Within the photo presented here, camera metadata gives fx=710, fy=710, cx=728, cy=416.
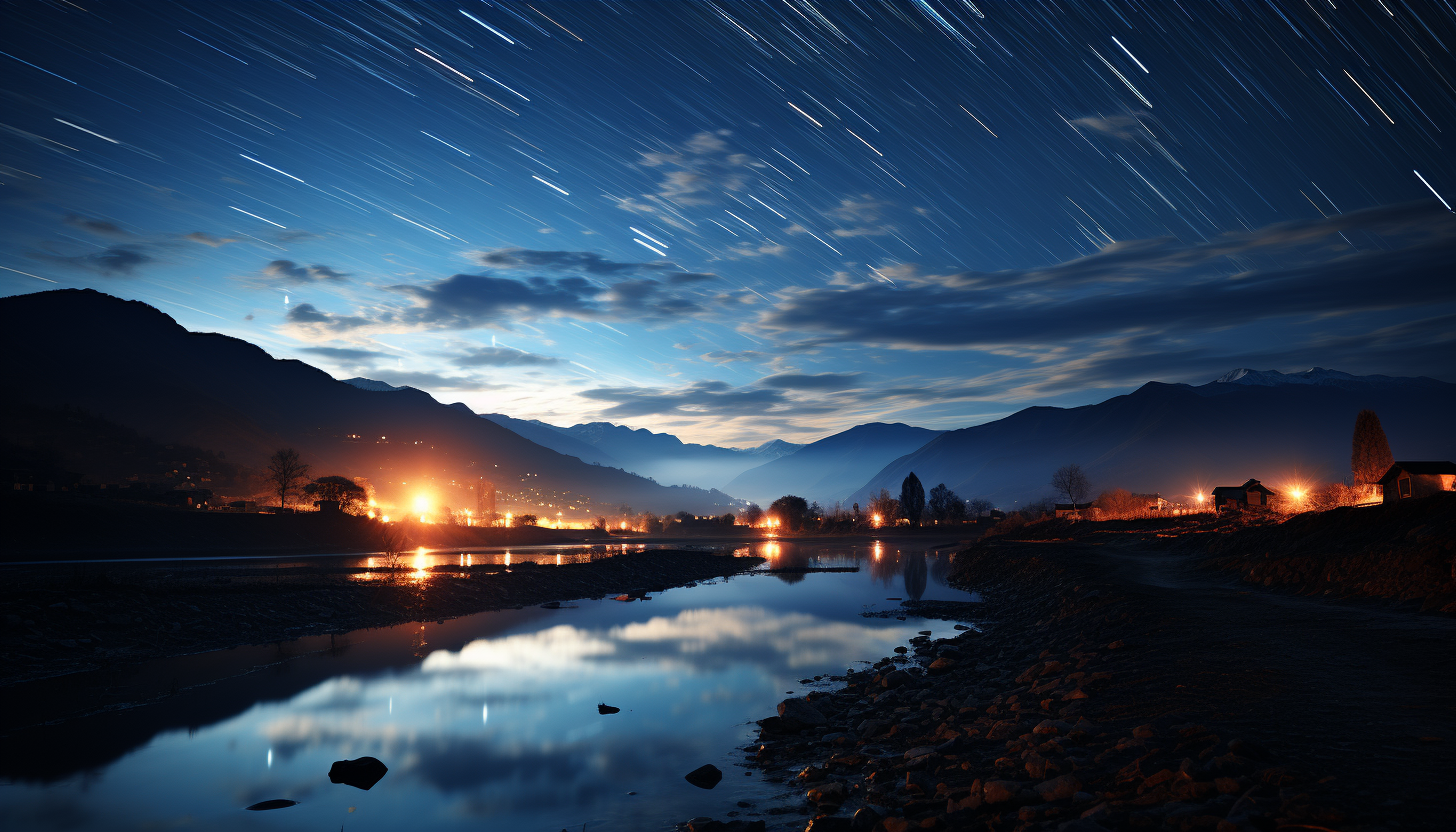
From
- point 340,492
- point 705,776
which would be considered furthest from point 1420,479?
point 340,492

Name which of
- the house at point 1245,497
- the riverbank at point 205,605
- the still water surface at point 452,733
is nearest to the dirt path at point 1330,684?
the still water surface at point 452,733

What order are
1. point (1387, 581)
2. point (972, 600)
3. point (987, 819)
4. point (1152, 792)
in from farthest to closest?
point (972, 600) → point (1387, 581) → point (987, 819) → point (1152, 792)

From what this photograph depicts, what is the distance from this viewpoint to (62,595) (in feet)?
91.0

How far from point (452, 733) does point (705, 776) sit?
27.4 ft

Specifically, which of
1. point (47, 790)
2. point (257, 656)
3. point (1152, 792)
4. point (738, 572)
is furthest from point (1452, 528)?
point (738, 572)

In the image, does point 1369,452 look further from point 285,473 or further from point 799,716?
point 285,473

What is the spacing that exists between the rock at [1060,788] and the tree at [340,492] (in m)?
143

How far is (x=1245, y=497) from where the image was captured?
104 metres

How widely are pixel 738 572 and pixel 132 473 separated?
17776 centimetres

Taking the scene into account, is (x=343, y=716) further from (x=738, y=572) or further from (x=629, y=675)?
(x=738, y=572)

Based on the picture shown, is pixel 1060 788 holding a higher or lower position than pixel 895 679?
higher

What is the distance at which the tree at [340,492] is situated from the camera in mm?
134875

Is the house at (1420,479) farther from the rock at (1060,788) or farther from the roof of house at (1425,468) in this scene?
the rock at (1060,788)

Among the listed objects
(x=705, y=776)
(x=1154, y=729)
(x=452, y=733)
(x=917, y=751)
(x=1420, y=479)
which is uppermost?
(x=1420, y=479)
